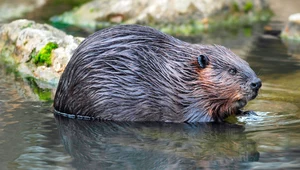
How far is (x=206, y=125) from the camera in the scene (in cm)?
673

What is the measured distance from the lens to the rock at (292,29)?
1315 centimetres

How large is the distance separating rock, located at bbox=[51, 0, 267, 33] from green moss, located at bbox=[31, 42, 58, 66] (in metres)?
5.48

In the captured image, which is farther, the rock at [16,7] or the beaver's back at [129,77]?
the rock at [16,7]

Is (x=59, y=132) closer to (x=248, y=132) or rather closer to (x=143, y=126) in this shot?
(x=143, y=126)

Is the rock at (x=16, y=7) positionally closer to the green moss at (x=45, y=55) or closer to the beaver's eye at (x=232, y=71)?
the green moss at (x=45, y=55)

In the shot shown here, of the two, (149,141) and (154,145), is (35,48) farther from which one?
(154,145)

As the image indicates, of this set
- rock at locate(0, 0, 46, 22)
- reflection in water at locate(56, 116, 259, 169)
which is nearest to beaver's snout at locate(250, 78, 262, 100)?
reflection in water at locate(56, 116, 259, 169)

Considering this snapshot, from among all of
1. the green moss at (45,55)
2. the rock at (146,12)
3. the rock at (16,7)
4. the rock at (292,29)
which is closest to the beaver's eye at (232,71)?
the green moss at (45,55)

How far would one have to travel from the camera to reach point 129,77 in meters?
6.78

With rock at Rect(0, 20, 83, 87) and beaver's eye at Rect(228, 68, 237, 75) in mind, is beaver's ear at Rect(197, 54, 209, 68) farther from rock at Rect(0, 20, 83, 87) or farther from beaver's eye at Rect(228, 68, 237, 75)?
rock at Rect(0, 20, 83, 87)

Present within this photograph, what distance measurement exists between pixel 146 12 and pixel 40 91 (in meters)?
6.74

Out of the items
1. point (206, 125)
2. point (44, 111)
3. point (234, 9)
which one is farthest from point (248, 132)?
point (234, 9)

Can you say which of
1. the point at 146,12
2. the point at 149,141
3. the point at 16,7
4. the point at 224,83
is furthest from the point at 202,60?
the point at 16,7

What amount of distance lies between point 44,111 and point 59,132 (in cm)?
93
